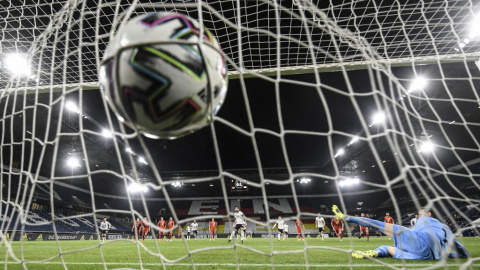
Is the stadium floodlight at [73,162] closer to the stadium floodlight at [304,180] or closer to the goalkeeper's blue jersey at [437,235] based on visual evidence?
the stadium floodlight at [304,180]

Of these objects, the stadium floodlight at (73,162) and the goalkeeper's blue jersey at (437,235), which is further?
the stadium floodlight at (73,162)

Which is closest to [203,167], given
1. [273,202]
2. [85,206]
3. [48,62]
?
[273,202]

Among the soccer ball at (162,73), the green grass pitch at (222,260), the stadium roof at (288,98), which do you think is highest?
the stadium roof at (288,98)

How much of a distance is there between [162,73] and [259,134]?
16.9 meters

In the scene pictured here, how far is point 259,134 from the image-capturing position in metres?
18.1

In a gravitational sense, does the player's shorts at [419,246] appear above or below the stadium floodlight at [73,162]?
below

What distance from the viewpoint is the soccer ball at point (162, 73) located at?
1.28 meters

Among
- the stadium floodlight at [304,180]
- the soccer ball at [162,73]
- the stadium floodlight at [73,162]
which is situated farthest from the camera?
the stadium floodlight at [304,180]

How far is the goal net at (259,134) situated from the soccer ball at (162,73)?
0.23 m

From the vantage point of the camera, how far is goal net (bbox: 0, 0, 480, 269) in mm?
2158

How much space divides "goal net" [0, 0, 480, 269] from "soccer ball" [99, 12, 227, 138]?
0.23 metres

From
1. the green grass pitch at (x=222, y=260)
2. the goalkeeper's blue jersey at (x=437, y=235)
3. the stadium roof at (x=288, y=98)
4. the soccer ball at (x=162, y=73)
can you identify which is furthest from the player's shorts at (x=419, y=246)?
the soccer ball at (x=162, y=73)

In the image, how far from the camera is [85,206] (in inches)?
891

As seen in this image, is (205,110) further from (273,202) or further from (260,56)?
(273,202)
